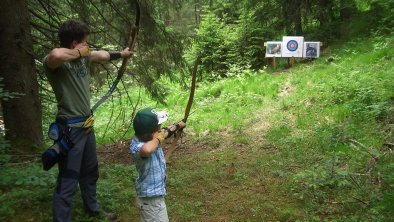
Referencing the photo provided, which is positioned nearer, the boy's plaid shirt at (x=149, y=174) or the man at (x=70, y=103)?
the boy's plaid shirt at (x=149, y=174)

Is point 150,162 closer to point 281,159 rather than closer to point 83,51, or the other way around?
point 83,51

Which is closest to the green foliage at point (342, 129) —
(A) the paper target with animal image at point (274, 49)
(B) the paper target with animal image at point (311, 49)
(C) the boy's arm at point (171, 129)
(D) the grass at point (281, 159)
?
(D) the grass at point (281, 159)

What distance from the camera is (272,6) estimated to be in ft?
49.8

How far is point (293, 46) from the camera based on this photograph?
13555mm

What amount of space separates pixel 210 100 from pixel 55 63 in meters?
8.83

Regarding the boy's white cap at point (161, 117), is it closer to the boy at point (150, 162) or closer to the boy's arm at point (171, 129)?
the boy at point (150, 162)

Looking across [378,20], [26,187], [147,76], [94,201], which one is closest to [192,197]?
[94,201]

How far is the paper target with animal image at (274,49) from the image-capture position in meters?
13.8

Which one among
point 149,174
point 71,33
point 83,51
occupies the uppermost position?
point 71,33

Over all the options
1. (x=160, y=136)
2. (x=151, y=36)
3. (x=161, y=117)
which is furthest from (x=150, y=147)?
(x=151, y=36)

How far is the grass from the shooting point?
4629 millimetres

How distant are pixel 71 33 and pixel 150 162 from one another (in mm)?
1451

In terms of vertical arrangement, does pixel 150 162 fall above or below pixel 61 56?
below

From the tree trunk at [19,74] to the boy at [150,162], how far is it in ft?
8.74
